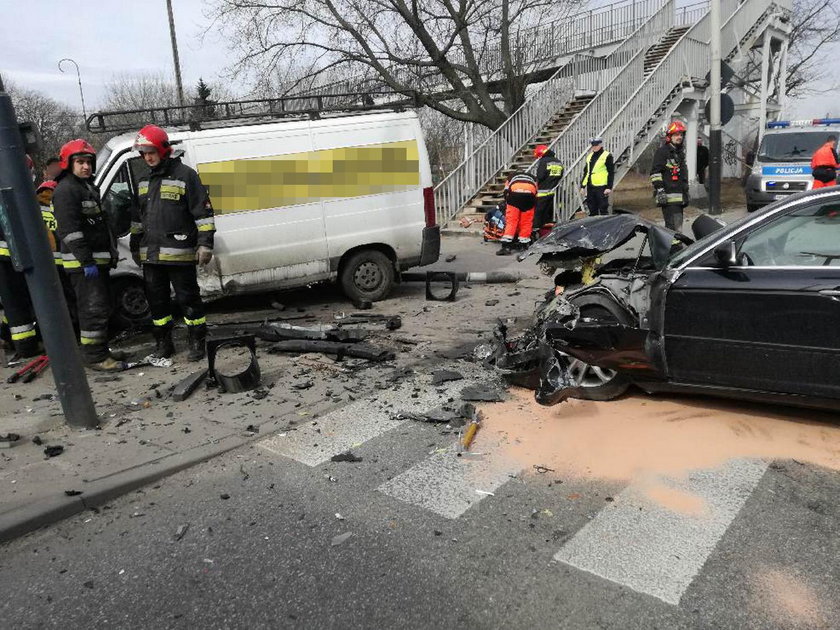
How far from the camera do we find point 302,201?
313 inches

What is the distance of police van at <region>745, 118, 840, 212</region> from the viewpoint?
15047 mm

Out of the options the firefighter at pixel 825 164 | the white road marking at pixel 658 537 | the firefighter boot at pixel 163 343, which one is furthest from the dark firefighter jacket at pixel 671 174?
the firefighter boot at pixel 163 343

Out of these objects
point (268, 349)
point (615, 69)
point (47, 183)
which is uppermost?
point (615, 69)

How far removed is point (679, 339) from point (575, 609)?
2177mm

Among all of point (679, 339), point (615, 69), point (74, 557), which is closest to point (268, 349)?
point (74, 557)

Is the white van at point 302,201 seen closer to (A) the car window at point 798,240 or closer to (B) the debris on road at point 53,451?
(B) the debris on road at point 53,451

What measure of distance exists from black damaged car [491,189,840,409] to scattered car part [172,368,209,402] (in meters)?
2.63

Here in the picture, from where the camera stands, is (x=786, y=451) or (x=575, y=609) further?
(x=786, y=451)

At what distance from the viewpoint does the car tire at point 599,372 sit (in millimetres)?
4699

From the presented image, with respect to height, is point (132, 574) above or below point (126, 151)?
below

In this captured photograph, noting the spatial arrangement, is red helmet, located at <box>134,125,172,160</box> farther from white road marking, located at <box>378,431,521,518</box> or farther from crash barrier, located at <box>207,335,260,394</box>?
white road marking, located at <box>378,431,521,518</box>

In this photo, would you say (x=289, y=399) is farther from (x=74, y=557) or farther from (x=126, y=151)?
(x=126, y=151)

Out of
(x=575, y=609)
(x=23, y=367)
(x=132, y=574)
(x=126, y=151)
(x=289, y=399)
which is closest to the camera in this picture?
(x=575, y=609)

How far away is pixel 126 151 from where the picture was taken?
711cm
